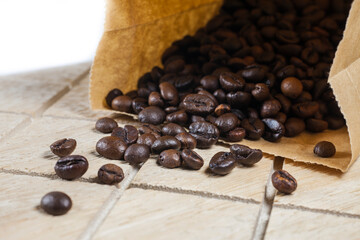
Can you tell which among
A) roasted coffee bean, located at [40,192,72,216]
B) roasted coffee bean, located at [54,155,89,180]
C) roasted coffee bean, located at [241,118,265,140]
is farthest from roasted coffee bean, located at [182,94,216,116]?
roasted coffee bean, located at [40,192,72,216]

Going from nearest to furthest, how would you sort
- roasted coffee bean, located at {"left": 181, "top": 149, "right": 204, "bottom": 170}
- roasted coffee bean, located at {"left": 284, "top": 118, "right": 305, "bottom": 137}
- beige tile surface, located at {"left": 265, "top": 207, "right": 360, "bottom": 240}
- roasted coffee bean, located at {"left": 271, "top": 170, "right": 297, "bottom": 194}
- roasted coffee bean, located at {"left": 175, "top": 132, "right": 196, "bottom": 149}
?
beige tile surface, located at {"left": 265, "top": 207, "right": 360, "bottom": 240}, roasted coffee bean, located at {"left": 271, "top": 170, "right": 297, "bottom": 194}, roasted coffee bean, located at {"left": 181, "top": 149, "right": 204, "bottom": 170}, roasted coffee bean, located at {"left": 175, "top": 132, "right": 196, "bottom": 149}, roasted coffee bean, located at {"left": 284, "top": 118, "right": 305, "bottom": 137}

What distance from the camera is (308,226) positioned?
105cm

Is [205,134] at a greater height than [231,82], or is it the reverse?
[231,82]

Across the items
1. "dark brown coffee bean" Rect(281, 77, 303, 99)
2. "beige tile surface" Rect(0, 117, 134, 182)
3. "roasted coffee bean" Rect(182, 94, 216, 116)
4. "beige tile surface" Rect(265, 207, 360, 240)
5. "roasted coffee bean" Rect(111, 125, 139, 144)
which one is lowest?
"beige tile surface" Rect(0, 117, 134, 182)

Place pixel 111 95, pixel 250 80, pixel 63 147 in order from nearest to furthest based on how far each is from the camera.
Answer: pixel 63 147 → pixel 250 80 → pixel 111 95

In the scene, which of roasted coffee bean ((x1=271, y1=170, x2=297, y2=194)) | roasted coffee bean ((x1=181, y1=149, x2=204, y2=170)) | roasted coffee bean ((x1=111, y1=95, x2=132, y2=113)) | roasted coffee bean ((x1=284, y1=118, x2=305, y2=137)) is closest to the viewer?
roasted coffee bean ((x1=271, y1=170, x2=297, y2=194))

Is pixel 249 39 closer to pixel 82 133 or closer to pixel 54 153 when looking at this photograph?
pixel 82 133

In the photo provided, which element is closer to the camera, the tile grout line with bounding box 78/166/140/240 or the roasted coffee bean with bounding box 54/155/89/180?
the tile grout line with bounding box 78/166/140/240

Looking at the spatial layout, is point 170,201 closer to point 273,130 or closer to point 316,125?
point 273,130

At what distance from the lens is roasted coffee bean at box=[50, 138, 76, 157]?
53.3 inches

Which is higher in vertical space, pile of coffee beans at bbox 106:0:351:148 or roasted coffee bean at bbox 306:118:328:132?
pile of coffee beans at bbox 106:0:351:148

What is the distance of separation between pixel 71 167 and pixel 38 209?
160mm

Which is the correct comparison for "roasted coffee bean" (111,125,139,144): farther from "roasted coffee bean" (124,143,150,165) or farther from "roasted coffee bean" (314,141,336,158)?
"roasted coffee bean" (314,141,336,158)

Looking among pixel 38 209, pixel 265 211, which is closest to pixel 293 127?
pixel 265 211
